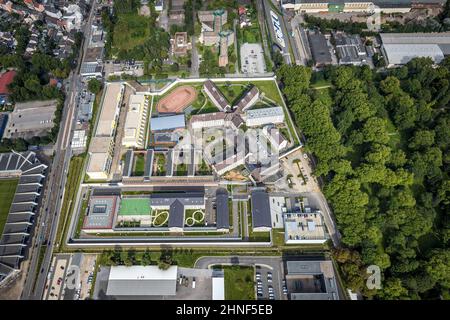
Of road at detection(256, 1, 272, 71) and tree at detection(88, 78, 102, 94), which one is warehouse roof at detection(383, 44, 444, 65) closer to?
road at detection(256, 1, 272, 71)

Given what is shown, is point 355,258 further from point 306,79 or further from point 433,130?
point 306,79

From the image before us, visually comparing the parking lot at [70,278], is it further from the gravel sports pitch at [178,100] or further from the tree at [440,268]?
the tree at [440,268]

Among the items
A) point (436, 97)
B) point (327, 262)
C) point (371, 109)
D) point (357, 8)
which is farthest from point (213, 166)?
point (357, 8)

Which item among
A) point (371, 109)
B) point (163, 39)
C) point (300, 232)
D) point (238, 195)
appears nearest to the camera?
point (300, 232)

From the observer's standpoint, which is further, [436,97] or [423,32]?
[423,32]

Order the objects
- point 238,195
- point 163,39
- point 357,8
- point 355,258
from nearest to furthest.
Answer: point 355,258 < point 238,195 < point 163,39 < point 357,8

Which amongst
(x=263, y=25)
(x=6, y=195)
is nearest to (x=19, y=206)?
(x=6, y=195)

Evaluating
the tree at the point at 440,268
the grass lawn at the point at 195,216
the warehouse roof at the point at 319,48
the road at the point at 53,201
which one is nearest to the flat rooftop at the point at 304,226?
the grass lawn at the point at 195,216
